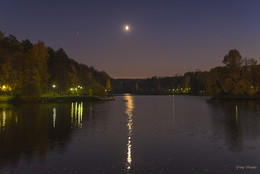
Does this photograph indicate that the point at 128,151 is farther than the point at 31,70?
No

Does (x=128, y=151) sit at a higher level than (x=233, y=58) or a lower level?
lower

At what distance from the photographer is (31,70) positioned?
69875 millimetres

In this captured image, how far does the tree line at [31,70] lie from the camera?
64.3 m

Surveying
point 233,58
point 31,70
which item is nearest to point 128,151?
point 31,70

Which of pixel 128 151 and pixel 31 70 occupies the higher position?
pixel 31 70

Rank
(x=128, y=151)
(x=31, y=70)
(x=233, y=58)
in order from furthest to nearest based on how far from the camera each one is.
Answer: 1. (x=233, y=58)
2. (x=31, y=70)
3. (x=128, y=151)

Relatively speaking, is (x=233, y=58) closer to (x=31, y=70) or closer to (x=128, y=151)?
(x=31, y=70)

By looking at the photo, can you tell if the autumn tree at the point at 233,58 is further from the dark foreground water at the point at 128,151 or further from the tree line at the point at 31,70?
the dark foreground water at the point at 128,151

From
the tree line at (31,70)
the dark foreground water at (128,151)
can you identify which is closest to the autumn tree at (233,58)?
the tree line at (31,70)

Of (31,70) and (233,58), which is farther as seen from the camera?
(233,58)

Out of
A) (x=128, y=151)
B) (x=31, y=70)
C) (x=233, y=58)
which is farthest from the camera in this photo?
(x=233, y=58)

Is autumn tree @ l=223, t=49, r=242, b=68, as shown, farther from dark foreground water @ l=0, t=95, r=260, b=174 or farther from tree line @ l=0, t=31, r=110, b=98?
dark foreground water @ l=0, t=95, r=260, b=174

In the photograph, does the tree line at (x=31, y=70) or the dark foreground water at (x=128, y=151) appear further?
the tree line at (x=31, y=70)

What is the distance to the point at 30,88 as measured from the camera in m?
61.8
